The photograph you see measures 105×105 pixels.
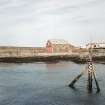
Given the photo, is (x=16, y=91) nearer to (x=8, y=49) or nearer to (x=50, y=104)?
(x=50, y=104)

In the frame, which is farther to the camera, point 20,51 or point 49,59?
point 20,51

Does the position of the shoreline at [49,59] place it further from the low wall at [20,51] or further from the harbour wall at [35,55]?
the low wall at [20,51]


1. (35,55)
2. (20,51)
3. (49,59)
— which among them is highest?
(20,51)

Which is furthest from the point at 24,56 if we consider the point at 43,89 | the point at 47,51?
the point at 43,89

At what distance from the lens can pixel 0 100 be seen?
4056 centimetres

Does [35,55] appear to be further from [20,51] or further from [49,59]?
[49,59]

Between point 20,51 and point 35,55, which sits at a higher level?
point 20,51

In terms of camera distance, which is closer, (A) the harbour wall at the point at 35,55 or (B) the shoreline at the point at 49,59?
(B) the shoreline at the point at 49,59

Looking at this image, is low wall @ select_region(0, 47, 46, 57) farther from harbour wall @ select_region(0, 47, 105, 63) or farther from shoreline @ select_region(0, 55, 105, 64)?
shoreline @ select_region(0, 55, 105, 64)

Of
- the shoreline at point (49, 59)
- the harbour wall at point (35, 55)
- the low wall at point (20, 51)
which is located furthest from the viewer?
the low wall at point (20, 51)

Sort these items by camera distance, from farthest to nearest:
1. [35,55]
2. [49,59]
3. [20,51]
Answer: [35,55] → [20,51] → [49,59]

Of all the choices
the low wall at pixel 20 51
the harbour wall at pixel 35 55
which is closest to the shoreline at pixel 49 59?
the harbour wall at pixel 35 55

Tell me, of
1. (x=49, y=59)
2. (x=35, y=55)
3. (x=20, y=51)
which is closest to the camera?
(x=49, y=59)

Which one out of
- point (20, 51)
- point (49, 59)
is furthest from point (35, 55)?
point (49, 59)
